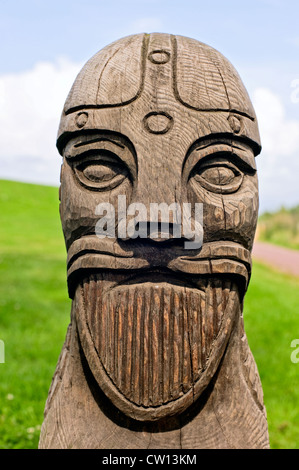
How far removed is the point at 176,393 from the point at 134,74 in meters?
1.53

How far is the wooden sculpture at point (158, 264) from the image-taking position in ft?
6.44

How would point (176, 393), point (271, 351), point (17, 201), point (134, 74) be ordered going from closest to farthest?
point (176, 393) → point (134, 74) → point (271, 351) → point (17, 201)

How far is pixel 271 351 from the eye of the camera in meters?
5.33

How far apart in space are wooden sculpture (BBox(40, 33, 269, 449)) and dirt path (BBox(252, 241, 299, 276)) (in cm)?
931

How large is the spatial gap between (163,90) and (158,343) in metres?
1.20

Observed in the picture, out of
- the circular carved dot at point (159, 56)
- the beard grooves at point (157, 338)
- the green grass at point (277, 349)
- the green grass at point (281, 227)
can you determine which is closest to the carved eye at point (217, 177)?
the beard grooves at point (157, 338)

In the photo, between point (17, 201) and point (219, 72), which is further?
point (17, 201)

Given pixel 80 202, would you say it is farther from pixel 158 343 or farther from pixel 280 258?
pixel 280 258

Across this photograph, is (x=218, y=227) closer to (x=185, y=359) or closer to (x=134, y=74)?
(x=185, y=359)

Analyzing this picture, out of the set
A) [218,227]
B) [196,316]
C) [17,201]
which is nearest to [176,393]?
[196,316]

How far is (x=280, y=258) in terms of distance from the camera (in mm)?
13445

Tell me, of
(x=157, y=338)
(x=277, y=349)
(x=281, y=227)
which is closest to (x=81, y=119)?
(x=157, y=338)

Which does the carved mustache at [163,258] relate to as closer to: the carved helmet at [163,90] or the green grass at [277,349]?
the carved helmet at [163,90]

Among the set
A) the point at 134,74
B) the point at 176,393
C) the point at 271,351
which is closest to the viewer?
the point at 176,393
